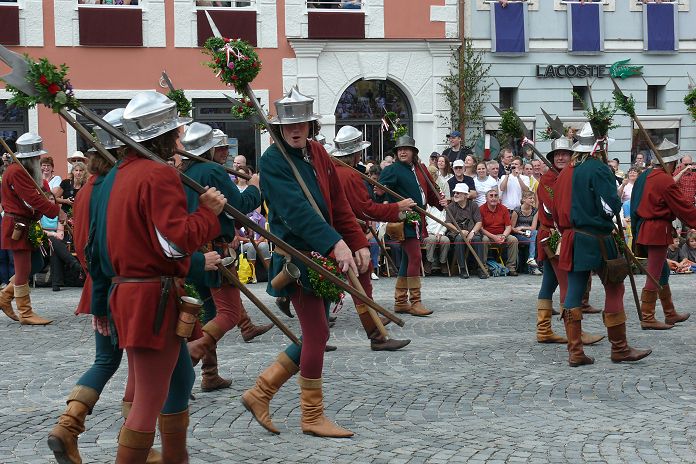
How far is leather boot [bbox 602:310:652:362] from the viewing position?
912 centimetres

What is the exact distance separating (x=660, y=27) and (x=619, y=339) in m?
19.3

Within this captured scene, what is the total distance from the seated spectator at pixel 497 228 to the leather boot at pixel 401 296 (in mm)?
5077

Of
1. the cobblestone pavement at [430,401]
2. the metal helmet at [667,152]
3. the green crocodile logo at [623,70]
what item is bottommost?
the cobblestone pavement at [430,401]

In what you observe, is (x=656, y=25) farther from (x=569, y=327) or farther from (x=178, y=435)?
(x=178, y=435)

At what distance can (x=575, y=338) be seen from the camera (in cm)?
903

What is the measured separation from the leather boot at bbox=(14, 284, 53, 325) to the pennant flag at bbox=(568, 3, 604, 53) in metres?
17.2

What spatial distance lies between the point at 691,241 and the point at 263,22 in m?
10.7

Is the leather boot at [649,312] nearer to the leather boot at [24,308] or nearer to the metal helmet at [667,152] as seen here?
the metal helmet at [667,152]

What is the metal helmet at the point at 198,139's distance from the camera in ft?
26.8

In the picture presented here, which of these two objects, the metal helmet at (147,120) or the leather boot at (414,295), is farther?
the leather boot at (414,295)

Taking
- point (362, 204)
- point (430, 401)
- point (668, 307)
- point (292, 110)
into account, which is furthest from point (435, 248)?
point (292, 110)

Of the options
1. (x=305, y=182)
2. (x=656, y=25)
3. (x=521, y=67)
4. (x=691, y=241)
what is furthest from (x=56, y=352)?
(x=656, y=25)

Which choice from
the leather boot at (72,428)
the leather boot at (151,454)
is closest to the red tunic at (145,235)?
the leather boot at (151,454)

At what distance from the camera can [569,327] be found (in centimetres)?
909
